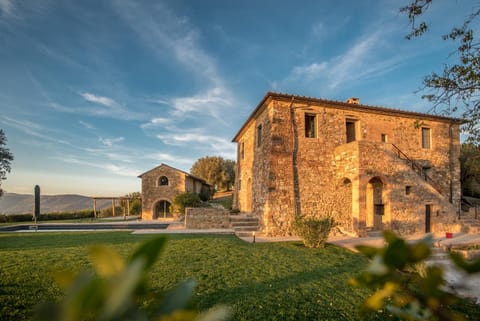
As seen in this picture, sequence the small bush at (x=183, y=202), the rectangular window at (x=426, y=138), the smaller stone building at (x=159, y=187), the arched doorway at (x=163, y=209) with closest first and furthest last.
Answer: the rectangular window at (x=426, y=138), the small bush at (x=183, y=202), the smaller stone building at (x=159, y=187), the arched doorway at (x=163, y=209)

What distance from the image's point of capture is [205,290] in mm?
4309

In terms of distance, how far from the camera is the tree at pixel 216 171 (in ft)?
116

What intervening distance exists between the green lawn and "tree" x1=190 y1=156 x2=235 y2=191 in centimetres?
2750

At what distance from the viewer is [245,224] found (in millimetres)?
11961

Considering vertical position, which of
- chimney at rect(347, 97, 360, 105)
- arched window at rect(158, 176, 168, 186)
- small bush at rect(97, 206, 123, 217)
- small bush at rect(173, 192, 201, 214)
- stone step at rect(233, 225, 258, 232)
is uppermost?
chimney at rect(347, 97, 360, 105)

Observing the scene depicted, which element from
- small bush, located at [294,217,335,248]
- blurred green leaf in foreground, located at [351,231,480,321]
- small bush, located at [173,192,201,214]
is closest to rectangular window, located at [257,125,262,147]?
small bush, located at [294,217,335,248]

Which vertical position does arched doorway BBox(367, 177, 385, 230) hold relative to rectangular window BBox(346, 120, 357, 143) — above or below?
below

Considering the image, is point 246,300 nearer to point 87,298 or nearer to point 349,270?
point 349,270

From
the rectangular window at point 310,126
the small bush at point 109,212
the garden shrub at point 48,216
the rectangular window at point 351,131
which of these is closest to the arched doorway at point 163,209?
the small bush at point 109,212

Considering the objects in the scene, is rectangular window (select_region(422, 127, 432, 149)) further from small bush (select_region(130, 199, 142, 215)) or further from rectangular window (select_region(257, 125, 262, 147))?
small bush (select_region(130, 199, 142, 215))

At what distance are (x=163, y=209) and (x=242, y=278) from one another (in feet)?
56.4

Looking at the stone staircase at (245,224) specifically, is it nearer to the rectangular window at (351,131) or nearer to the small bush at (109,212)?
the rectangular window at (351,131)

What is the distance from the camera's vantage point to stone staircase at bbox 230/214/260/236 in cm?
1135

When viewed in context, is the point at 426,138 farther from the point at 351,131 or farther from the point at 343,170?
the point at 343,170
